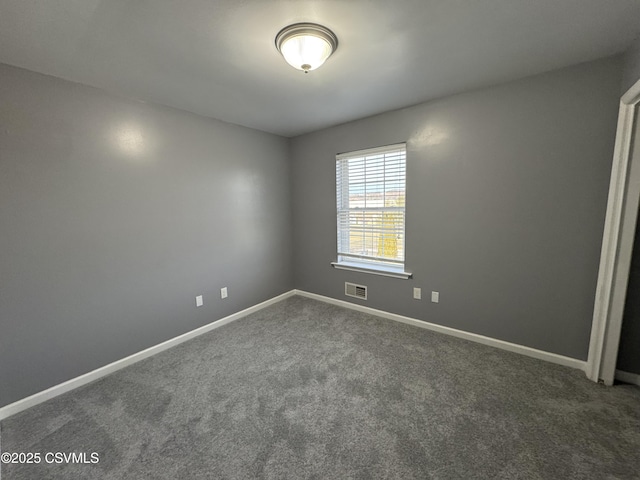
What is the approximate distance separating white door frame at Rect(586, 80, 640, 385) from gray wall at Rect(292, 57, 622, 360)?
0.11 m

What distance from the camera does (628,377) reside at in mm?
1925

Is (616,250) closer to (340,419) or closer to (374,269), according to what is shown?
(374,269)

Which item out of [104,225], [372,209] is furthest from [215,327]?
[372,209]

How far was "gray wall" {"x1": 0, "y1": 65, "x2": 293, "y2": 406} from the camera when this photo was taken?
1817 millimetres

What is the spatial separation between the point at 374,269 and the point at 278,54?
2.37 metres

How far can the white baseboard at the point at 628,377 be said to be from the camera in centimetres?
190

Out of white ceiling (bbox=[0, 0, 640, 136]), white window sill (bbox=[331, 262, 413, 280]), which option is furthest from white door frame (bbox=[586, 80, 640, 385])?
white window sill (bbox=[331, 262, 413, 280])

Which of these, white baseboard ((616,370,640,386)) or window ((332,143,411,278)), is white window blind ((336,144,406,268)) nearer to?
window ((332,143,411,278))

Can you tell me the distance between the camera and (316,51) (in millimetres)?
1564

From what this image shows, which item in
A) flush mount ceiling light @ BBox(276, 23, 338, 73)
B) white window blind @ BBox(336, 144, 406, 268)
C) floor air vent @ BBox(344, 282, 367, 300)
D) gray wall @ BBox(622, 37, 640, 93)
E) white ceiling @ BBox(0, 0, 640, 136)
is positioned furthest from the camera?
floor air vent @ BBox(344, 282, 367, 300)

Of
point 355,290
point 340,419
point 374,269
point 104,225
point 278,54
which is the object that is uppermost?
point 278,54

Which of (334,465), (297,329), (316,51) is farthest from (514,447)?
(316,51)

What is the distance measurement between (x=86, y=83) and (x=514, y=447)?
3823 millimetres

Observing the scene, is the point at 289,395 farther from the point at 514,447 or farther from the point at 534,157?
the point at 534,157
